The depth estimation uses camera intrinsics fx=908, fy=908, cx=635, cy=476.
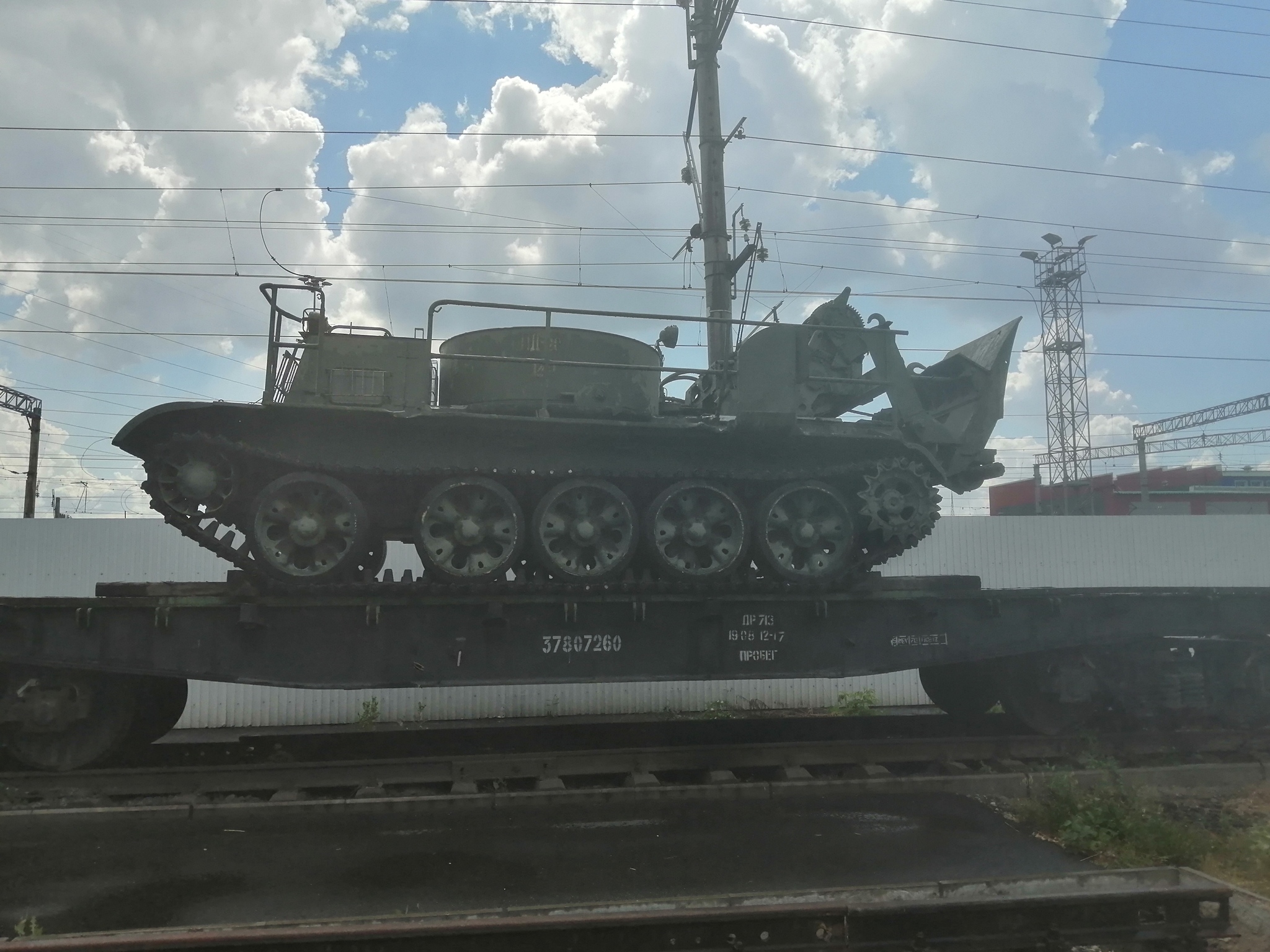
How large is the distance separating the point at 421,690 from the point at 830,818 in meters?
8.32

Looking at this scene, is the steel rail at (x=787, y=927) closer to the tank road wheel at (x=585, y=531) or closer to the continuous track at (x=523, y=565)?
the continuous track at (x=523, y=565)

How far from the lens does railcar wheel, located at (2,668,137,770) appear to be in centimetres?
833

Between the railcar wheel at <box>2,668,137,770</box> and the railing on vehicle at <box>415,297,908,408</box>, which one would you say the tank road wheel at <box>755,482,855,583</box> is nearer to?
the railing on vehicle at <box>415,297,908,408</box>

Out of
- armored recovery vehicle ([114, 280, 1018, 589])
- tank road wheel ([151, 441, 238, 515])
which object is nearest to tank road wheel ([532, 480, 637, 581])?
armored recovery vehicle ([114, 280, 1018, 589])

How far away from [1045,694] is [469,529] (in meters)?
6.75

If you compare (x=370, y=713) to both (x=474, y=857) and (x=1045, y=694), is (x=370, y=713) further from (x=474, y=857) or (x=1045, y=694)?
(x=1045, y=694)

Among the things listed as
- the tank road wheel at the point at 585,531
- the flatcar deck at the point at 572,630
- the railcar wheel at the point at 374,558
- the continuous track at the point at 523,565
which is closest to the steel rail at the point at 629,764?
the flatcar deck at the point at 572,630

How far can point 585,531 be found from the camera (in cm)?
888

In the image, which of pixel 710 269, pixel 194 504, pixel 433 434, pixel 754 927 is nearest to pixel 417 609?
pixel 433 434

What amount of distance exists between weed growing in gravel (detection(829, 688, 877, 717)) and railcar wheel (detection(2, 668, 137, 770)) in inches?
406

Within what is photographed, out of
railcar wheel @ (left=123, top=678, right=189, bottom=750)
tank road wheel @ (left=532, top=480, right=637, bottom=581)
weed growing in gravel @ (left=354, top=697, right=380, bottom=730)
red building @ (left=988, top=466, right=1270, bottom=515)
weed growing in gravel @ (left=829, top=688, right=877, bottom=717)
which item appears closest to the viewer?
tank road wheel @ (left=532, top=480, right=637, bottom=581)

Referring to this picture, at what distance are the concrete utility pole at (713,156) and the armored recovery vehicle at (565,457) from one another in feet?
20.6

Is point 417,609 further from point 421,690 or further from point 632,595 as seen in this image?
point 421,690

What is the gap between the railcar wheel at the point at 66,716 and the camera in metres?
8.33
